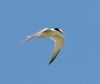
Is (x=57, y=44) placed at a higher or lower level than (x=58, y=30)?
lower

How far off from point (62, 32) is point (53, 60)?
1686 millimetres

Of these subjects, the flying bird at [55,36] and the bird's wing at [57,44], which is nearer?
the flying bird at [55,36]

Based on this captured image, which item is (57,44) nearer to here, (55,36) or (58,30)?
(55,36)

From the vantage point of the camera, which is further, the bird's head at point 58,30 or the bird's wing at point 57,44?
the bird's wing at point 57,44

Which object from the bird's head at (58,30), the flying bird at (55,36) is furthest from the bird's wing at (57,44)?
the bird's head at (58,30)

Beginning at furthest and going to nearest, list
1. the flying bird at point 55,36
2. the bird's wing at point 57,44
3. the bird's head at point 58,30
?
the bird's wing at point 57,44
the bird's head at point 58,30
the flying bird at point 55,36

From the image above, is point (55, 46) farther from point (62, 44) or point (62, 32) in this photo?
point (62, 32)

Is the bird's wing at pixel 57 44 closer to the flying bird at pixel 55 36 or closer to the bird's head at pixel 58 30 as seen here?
the flying bird at pixel 55 36

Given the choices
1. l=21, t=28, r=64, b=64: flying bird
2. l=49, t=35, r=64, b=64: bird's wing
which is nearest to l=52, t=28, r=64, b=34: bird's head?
l=21, t=28, r=64, b=64: flying bird

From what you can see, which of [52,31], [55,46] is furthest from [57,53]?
[52,31]

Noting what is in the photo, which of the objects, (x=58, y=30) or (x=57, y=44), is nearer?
(x=58, y=30)

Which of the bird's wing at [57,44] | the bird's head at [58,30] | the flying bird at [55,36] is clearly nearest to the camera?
the flying bird at [55,36]

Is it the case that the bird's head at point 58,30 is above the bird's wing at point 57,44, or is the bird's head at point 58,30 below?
above

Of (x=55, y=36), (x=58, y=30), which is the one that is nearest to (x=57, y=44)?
(x=55, y=36)
